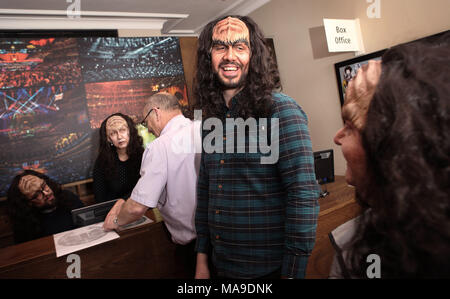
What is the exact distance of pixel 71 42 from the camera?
11.8 ft

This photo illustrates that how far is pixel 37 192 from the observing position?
2441 millimetres

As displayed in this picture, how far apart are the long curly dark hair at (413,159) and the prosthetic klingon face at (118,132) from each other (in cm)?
255

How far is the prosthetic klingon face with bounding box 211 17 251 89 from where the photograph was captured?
120 cm

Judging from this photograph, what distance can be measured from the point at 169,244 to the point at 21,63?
114 inches

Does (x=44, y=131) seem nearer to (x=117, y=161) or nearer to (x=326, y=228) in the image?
(x=117, y=161)

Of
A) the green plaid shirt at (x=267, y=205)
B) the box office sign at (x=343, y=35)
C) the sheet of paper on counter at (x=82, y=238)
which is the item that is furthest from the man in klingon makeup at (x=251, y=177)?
the box office sign at (x=343, y=35)

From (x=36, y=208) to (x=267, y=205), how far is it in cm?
217

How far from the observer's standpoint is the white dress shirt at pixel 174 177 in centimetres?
148

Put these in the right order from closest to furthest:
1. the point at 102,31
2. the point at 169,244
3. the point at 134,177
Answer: the point at 169,244 → the point at 134,177 → the point at 102,31

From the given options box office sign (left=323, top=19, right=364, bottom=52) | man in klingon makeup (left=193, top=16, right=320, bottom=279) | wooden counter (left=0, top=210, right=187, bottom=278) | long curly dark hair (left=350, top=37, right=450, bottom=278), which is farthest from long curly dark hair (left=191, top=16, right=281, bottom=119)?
box office sign (left=323, top=19, right=364, bottom=52)

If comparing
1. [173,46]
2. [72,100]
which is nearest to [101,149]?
[72,100]

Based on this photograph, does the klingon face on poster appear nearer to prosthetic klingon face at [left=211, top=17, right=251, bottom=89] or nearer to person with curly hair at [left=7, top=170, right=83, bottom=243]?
person with curly hair at [left=7, top=170, right=83, bottom=243]

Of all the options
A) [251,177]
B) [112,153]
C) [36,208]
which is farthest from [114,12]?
[251,177]
